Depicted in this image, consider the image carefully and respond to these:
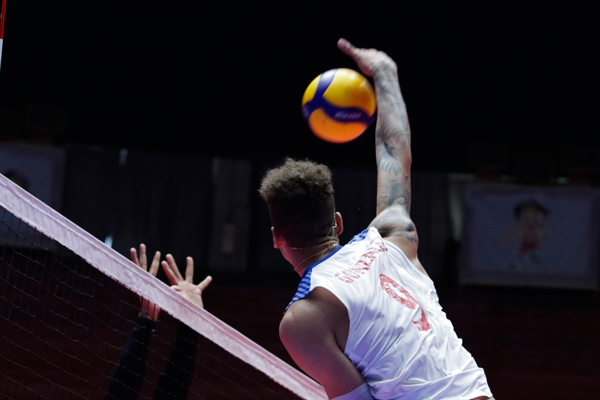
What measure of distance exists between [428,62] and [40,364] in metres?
7.91

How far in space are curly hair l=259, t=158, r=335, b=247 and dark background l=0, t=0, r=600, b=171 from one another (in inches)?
332

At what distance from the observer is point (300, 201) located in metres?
1.78

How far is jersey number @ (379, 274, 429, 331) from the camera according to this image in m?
1.74

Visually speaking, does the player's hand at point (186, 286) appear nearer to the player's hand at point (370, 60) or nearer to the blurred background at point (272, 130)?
the player's hand at point (370, 60)

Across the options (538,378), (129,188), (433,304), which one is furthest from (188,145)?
(433,304)

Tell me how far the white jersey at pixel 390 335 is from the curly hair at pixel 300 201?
0.10 meters

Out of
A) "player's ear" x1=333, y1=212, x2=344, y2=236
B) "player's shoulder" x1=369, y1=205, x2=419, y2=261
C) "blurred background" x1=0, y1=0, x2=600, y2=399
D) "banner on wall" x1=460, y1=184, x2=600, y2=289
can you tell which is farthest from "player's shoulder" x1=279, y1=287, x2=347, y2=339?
"banner on wall" x1=460, y1=184, x2=600, y2=289

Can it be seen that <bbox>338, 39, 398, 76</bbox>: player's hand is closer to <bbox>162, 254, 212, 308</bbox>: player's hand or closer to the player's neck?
the player's neck

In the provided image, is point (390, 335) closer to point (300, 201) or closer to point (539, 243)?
point (300, 201)

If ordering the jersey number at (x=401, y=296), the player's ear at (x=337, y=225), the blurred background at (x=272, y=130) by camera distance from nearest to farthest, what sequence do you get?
1. the jersey number at (x=401, y=296)
2. the player's ear at (x=337, y=225)
3. the blurred background at (x=272, y=130)

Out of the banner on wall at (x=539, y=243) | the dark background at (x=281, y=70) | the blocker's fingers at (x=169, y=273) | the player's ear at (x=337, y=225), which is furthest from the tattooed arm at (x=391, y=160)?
the banner on wall at (x=539, y=243)

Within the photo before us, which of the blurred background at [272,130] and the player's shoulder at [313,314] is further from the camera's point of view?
the blurred background at [272,130]

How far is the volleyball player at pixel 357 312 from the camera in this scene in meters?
1.60

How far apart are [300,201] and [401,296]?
1.31ft
